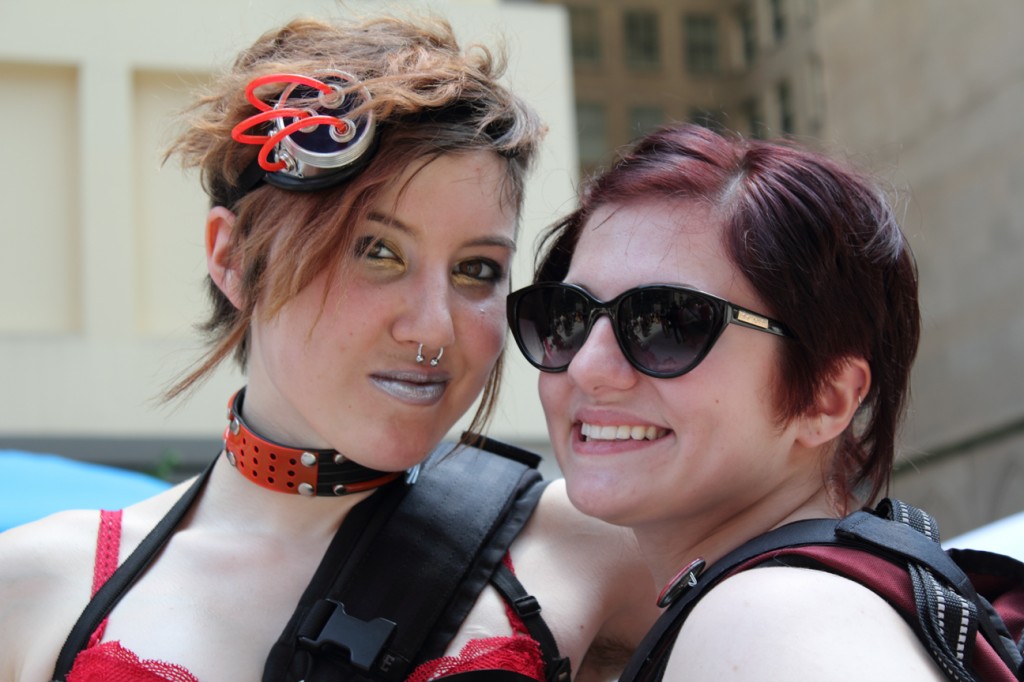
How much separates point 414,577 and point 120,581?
2.00 ft

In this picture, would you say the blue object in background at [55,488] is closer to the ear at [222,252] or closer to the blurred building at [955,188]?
the ear at [222,252]

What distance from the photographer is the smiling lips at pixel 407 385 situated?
8.20ft

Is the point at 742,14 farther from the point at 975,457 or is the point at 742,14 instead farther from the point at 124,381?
the point at 124,381

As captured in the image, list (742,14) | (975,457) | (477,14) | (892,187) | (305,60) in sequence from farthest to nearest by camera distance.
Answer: (742,14) < (975,457) < (477,14) < (305,60) < (892,187)

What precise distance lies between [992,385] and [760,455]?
19808 millimetres

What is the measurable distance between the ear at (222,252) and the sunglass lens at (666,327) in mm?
962

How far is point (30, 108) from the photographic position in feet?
31.1

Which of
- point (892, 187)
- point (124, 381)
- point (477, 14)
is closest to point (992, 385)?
point (477, 14)

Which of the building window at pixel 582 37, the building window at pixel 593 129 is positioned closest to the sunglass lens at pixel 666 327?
the building window at pixel 593 129

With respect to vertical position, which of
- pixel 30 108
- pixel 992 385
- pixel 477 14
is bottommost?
pixel 992 385

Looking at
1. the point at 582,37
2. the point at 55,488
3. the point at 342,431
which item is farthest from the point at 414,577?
the point at 582,37

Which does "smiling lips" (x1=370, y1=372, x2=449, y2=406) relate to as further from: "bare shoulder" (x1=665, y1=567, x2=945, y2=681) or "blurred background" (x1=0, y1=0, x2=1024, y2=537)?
"bare shoulder" (x1=665, y1=567, x2=945, y2=681)

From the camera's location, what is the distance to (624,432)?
2.15 m

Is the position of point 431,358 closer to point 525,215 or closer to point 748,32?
point 525,215
